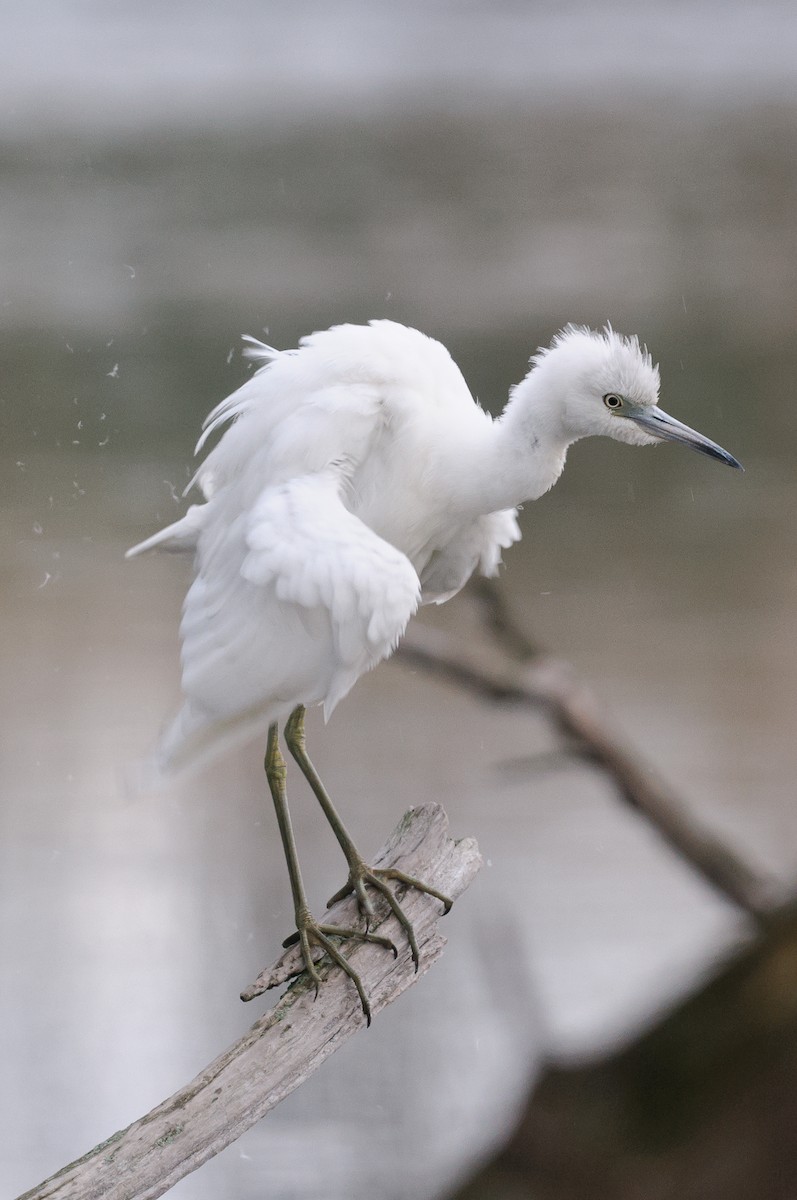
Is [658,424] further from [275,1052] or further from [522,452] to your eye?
[275,1052]

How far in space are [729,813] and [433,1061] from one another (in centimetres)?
95

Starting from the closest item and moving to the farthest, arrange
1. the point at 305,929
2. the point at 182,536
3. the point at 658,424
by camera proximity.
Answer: the point at 305,929, the point at 658,424, the point at 182,536

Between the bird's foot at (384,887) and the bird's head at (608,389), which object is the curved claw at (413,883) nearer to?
the bird's foot at (384,887)

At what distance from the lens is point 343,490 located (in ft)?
5.00

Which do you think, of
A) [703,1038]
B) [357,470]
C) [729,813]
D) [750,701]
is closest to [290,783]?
[729,813]

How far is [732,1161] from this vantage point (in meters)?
0.48

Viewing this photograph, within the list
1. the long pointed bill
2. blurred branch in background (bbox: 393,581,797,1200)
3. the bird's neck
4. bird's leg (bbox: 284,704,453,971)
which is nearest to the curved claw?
bird's leg (bbox: 284,704,453,971)

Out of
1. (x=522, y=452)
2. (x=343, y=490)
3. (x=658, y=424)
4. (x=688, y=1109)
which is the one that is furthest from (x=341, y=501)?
(x=688, y=1109)

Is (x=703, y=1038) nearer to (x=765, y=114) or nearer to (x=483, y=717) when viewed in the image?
(x=483, y=717)

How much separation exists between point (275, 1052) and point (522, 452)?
66cm

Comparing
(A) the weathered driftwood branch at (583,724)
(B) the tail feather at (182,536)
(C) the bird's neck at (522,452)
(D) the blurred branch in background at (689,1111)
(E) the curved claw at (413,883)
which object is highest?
(D) the blurred branch in background at (689,1111)

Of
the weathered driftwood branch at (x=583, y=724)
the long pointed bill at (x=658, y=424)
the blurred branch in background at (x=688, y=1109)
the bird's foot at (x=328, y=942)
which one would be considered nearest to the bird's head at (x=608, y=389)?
the long pointed bill at (x=658, y=424)

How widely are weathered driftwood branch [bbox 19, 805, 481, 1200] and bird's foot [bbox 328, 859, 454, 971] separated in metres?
0.01

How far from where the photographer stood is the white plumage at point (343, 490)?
137 centimetres
